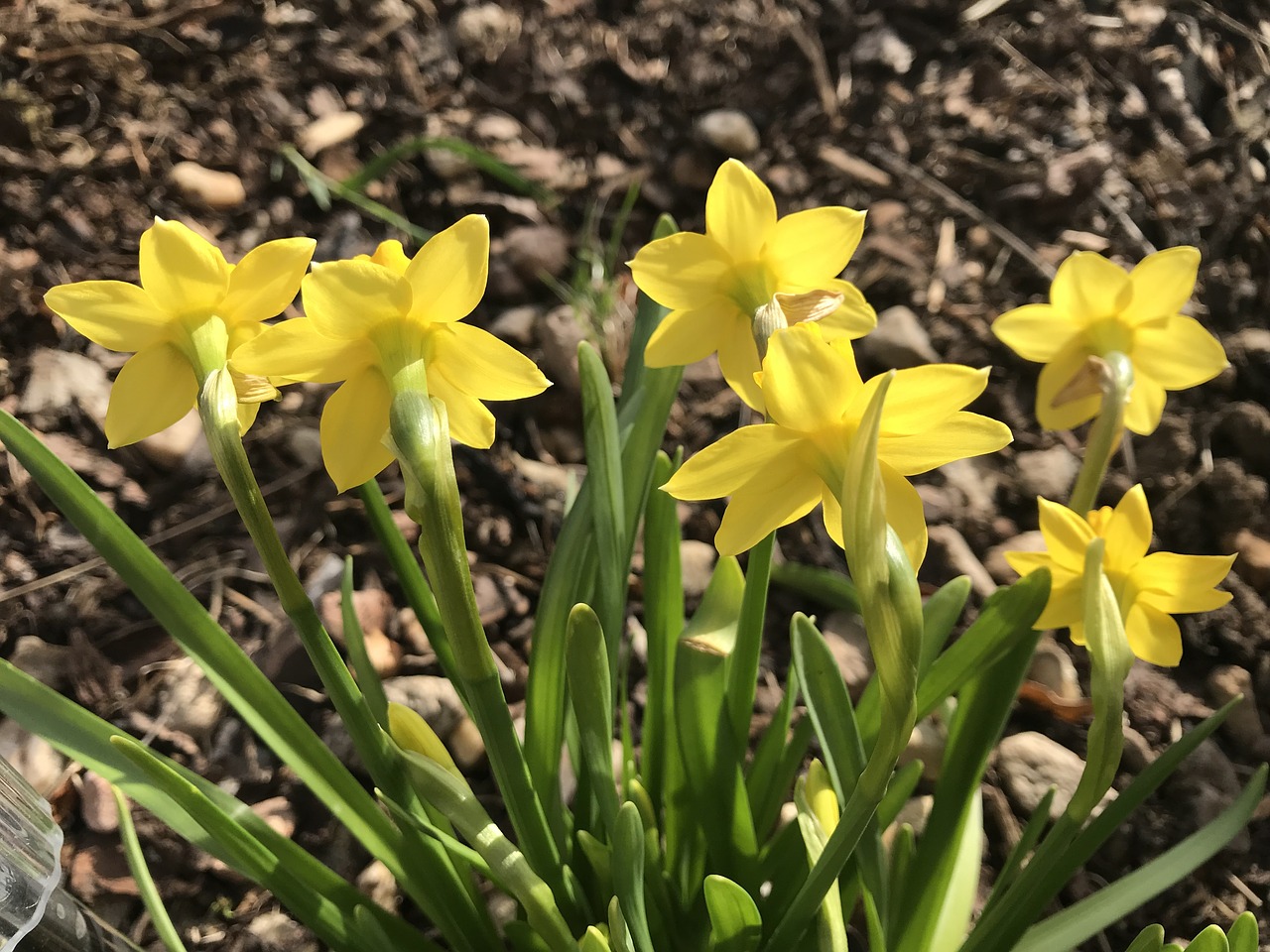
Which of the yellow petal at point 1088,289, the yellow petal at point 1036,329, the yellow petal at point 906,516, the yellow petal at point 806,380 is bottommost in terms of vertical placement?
the yellow petal at point 1036,329

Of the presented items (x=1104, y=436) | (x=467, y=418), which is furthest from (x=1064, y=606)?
(x=467, y=418)

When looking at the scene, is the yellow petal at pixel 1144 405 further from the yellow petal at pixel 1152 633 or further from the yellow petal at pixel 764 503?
the yellow petal at pixel 764 503

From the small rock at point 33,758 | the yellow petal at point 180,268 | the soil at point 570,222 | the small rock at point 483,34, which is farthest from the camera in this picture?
the small rock at point 483,34

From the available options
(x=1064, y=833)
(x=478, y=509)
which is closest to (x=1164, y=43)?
(x=478, y=509)

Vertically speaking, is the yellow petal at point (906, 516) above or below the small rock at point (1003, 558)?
above

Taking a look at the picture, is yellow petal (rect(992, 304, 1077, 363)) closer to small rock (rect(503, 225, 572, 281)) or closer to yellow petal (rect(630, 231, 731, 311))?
yellow petal (rect(630, 231, 731, 311))

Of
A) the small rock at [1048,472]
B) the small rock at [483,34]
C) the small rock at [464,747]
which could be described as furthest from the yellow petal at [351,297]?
the small rock at [483,34]

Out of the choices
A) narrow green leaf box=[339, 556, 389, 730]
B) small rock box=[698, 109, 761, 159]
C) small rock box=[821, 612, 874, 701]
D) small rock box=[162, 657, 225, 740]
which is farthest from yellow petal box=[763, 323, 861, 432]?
small rock box=[698, 109, 761, 159]
